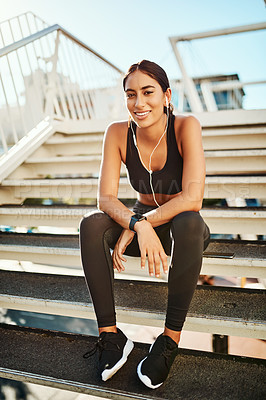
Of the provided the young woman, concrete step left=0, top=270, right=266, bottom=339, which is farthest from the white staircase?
the young woman

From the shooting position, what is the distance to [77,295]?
1466 mm

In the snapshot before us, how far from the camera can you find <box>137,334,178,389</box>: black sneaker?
1.03m

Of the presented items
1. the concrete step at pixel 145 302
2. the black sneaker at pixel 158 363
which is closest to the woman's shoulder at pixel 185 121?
the concrete step at pixel 145 302

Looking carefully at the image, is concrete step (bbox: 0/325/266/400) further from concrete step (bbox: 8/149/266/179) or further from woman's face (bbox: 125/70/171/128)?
concrete step (bbox: 8/149/266/179)

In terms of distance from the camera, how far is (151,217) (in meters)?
1.27

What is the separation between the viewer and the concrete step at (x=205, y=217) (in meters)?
1.69

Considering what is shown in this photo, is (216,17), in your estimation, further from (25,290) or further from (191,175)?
(25,290)

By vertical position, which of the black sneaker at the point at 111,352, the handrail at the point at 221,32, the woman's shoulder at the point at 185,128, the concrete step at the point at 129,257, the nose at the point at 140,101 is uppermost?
the handrail at the point at 221,32

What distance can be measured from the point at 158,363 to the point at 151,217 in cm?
54

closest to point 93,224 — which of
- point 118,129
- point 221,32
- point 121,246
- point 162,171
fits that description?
point 121,246

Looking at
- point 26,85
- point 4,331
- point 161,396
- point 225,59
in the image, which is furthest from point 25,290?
point 225,59

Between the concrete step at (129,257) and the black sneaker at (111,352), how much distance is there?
0.40 metres

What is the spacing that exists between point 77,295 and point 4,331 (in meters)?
0.39

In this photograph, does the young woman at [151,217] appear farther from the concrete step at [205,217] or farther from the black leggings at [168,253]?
the concrete step at [205,217]
